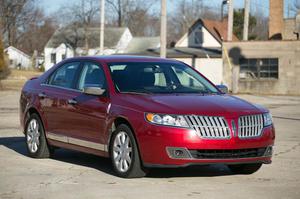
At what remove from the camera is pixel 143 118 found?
27.6ft

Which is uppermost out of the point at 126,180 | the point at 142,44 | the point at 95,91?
the point at 142,44

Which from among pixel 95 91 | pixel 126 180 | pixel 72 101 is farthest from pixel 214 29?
pixel 126 180

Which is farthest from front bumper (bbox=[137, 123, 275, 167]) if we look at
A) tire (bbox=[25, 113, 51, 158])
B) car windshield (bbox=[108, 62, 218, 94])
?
tire (bbox=[25, 113, 51, 158])

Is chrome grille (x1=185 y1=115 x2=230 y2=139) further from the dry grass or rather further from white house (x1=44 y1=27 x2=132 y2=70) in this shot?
white house (x1=44 y1=27 x2=132 y2=70)

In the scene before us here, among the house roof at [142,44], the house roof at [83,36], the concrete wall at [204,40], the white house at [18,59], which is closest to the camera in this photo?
the concrete wall at [204,40]

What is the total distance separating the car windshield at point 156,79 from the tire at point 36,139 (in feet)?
5.94

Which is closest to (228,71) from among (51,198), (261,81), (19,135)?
(261,81)

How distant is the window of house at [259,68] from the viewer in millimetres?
43750

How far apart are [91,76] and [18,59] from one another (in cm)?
8229

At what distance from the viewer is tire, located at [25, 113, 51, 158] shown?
1064 cm

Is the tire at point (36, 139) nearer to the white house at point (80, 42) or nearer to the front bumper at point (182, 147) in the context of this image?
the front bumper at point (182, 147)

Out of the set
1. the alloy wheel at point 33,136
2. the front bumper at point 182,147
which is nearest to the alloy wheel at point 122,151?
the front bumper at point 182,147

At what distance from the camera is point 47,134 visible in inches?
415

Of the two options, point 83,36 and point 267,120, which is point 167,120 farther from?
point 83,36
